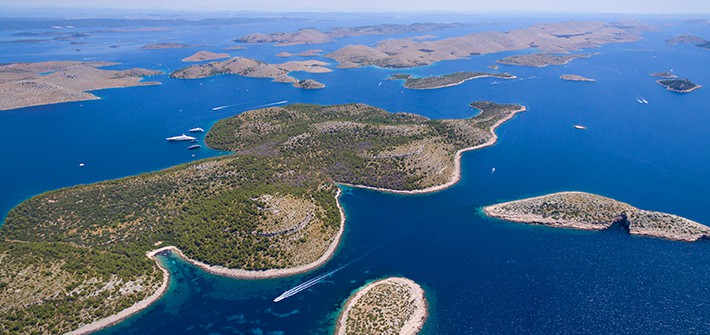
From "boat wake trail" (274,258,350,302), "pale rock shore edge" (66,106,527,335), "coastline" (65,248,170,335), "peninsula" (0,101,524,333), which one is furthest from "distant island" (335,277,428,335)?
"coastline" (65,248,170,335)

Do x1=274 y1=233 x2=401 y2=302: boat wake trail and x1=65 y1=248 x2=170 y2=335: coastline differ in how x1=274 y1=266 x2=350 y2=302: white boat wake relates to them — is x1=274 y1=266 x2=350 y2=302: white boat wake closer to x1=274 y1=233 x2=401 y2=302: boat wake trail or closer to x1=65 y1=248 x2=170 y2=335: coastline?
x1=274 y1=233 x2=401 y2=302: boat wake trail

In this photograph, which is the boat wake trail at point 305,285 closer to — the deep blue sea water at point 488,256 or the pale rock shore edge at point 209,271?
the deep blue sea water at point 488,256

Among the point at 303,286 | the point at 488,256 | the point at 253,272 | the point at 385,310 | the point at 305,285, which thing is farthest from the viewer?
the point at 488,256

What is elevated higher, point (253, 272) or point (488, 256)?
point (253, 272)

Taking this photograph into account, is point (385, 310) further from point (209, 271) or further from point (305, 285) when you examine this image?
point (209, 271)

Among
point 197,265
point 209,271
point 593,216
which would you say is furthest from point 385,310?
point 593,216

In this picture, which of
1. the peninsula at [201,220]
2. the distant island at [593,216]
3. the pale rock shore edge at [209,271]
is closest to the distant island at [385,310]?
the pale rock shore edge at [209,271]
